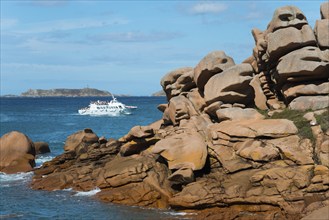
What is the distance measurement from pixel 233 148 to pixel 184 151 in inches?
117

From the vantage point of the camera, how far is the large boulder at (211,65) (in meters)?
38.7

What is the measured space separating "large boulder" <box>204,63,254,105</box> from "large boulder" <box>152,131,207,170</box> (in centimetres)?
578

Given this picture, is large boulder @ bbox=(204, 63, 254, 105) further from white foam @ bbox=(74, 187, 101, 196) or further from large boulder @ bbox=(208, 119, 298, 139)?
white foam @ bbox=(74, 187, 101, 196)

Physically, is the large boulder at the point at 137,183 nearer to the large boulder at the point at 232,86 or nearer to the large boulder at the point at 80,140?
the large boulder at the point at 232,86

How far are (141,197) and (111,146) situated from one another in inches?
402

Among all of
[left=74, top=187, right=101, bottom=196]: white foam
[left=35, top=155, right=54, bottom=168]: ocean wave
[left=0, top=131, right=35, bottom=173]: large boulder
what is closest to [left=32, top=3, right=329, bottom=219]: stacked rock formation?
A: [left=74, top=187, right=101, bottom=196]: white foam

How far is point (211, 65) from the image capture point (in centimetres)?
3878

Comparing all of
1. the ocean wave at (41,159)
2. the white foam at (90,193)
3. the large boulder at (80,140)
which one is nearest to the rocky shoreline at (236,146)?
the white foam at (90,193)

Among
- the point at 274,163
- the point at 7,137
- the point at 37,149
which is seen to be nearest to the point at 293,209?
the point at 274,163

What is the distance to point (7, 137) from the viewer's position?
4525 cm

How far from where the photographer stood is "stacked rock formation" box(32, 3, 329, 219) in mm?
26875

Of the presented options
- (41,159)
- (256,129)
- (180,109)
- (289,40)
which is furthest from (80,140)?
(289,40)

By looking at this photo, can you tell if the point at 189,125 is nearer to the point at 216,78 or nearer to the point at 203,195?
the point at 216,78

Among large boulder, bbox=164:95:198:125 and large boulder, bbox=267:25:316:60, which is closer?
large boulder, bbox=267:25:316:60
